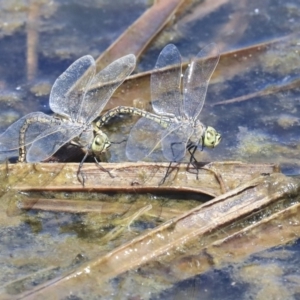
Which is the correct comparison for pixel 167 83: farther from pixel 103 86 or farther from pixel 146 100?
pixel 103 86

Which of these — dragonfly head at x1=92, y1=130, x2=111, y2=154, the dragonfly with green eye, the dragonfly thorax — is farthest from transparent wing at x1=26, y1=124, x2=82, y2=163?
the dragonfly thorax

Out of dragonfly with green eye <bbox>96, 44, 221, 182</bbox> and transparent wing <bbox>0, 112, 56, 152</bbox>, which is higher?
transparent wing <bbox>0, 112, 56, 152</bbox>

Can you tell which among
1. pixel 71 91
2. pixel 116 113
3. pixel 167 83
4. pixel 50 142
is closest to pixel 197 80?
pixel 167 83

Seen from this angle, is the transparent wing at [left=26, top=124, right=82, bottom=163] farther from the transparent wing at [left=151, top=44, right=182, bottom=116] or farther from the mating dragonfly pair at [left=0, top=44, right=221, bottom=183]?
the transparent wing at [left=151, top=44, right=182, bottom=116]

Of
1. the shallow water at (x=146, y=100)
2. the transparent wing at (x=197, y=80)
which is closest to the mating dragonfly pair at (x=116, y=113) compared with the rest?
the transparent wing at (x=197, y=80)

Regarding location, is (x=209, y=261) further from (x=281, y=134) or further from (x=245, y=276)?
(x=281, y=134)

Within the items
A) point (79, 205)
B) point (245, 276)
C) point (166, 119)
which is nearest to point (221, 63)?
point (166, 119)
